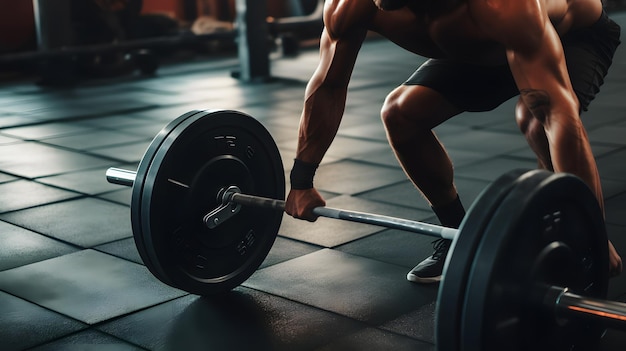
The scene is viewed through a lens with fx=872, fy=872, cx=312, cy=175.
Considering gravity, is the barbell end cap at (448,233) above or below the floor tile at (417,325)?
above

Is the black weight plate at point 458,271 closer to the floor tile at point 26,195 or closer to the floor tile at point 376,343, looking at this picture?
the floor tile at point 376,343

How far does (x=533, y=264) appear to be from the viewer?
1.44 meters

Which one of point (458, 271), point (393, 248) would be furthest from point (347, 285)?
point (458, 271)

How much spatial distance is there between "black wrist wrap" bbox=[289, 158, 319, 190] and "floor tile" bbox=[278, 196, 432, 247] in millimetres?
622

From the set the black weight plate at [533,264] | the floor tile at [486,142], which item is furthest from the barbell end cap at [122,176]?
the floor tile at [486,142]

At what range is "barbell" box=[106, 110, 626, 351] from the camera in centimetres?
139

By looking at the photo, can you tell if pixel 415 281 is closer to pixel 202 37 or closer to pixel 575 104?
pixel 575 104

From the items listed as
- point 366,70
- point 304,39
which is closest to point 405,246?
point 366,70

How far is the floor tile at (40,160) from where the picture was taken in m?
3.67

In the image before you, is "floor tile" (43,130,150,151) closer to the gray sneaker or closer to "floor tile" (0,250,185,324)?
"floor tile" (0,250,185,324)

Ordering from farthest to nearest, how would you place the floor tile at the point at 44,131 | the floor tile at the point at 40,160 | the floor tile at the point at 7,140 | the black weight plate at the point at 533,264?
1. the floor tile at the point at 44,131
2. the floor tile at the point at 7,140
3. the floor tile at the point at 40,160
4. the black weight plate at the point at 533,264

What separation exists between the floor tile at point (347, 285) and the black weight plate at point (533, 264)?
0.58 metres

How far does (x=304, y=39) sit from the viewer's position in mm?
8828

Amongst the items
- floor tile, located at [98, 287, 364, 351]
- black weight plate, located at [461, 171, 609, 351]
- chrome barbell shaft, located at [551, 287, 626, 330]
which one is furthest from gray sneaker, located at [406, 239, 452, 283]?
chrome barbell shaft, located at [551, 287, 626, 330]
